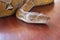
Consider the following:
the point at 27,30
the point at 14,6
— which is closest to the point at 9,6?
the point at 14,6

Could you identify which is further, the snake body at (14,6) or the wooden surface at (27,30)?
the snake body at (14,6)

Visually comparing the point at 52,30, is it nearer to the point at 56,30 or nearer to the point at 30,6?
the point at 56,30

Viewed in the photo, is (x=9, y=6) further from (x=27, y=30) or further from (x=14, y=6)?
(x=27, y=30)

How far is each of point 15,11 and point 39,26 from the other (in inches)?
8.8

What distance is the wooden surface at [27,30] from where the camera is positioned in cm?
59

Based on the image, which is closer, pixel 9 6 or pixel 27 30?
pixel 27 30

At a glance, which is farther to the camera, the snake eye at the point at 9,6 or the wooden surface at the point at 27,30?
the snake eye at the point at 9,6

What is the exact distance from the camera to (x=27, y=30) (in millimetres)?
645

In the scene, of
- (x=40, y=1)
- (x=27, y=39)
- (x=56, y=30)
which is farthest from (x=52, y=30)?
(x=40, y=1)

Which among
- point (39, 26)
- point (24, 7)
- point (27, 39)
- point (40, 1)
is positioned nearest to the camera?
point (27, 39)

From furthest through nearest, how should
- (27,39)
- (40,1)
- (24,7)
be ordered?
(40,1)
(24,7)
(27,39)

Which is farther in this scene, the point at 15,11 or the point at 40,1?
the point at 40,1

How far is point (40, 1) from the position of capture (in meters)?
0.97

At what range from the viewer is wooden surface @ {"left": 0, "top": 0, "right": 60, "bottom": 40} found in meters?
0.59
